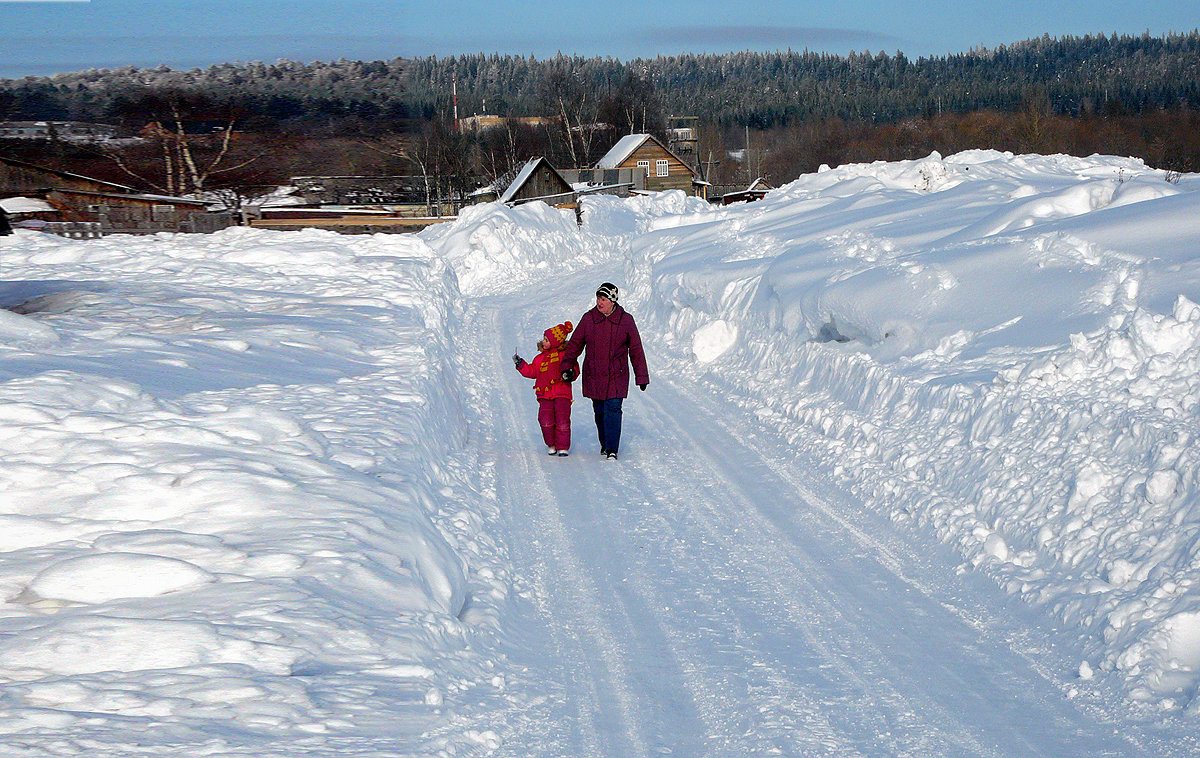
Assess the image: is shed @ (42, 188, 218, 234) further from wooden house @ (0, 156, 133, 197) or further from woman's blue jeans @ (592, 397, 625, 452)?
woman's blue jeans @ (592, 397, 625, 452)

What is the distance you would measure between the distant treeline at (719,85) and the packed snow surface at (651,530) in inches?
491

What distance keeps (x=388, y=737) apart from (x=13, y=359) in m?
5.44

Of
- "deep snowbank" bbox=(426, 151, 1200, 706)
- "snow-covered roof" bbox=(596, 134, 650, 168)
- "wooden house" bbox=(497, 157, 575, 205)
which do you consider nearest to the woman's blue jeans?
"deep snowbank" bbox=(426, 151, 1200, 706)

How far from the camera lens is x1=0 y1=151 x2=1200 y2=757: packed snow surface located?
3686 millimetres

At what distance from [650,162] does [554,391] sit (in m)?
56.0

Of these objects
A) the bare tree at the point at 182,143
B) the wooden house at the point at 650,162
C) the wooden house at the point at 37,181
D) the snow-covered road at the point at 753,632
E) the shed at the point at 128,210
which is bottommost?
the snow-covered road at the point at 753,632

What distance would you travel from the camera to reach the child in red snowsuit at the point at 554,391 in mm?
8680

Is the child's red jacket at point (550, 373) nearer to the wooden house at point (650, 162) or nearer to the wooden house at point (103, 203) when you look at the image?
the wooden house at point (103, 203)

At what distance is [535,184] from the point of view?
42.9 metres

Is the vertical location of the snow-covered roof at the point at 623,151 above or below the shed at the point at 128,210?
above

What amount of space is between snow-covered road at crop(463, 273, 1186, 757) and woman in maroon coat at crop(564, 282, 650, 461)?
57 cm

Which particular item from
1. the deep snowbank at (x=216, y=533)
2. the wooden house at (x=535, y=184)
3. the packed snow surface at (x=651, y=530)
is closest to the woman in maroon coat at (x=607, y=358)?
the packed snow surface at (x=651, y=530)

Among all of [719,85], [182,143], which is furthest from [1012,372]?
[719,85]

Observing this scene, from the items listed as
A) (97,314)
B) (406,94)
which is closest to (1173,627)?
(97,314)
